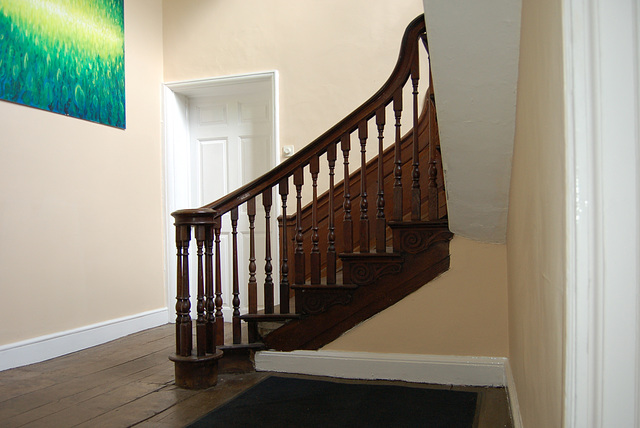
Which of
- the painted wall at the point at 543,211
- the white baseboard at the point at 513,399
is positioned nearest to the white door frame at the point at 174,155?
the white baseboard at the point at 513,399

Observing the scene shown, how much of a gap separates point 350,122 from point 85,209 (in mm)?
2084

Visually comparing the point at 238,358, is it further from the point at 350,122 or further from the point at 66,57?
the point at 66,57

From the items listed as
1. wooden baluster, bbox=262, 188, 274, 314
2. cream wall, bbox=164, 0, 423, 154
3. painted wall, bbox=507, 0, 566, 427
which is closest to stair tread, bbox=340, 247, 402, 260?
wooden baluster, bbox=262, 188, 274, 314

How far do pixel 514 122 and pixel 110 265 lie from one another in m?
3.06

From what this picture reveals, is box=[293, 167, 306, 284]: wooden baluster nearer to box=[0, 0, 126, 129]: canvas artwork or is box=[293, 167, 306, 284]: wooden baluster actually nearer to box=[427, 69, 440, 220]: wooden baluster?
box=[427, 69, 440, 220]: wooden baluster

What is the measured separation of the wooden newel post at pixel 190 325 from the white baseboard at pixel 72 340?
112cm

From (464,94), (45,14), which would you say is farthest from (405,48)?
(45,14)

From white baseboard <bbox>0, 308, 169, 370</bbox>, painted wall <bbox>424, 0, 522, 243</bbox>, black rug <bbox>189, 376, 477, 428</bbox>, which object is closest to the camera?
painted wall <bbox>424, 0, 522, 243</bbox>

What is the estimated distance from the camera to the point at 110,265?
3756mm

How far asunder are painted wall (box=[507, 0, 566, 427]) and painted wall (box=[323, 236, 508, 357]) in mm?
978

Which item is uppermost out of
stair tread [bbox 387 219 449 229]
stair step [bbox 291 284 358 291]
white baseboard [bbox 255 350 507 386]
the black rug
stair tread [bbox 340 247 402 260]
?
stair tread [bbox 387 219 449 229]

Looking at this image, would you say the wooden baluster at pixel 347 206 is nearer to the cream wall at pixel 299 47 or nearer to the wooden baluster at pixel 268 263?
the wooden baluster at pixel 268 263

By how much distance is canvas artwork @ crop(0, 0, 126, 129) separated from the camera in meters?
3.05

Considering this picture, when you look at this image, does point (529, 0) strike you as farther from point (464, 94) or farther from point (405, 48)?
point (405, 48)
